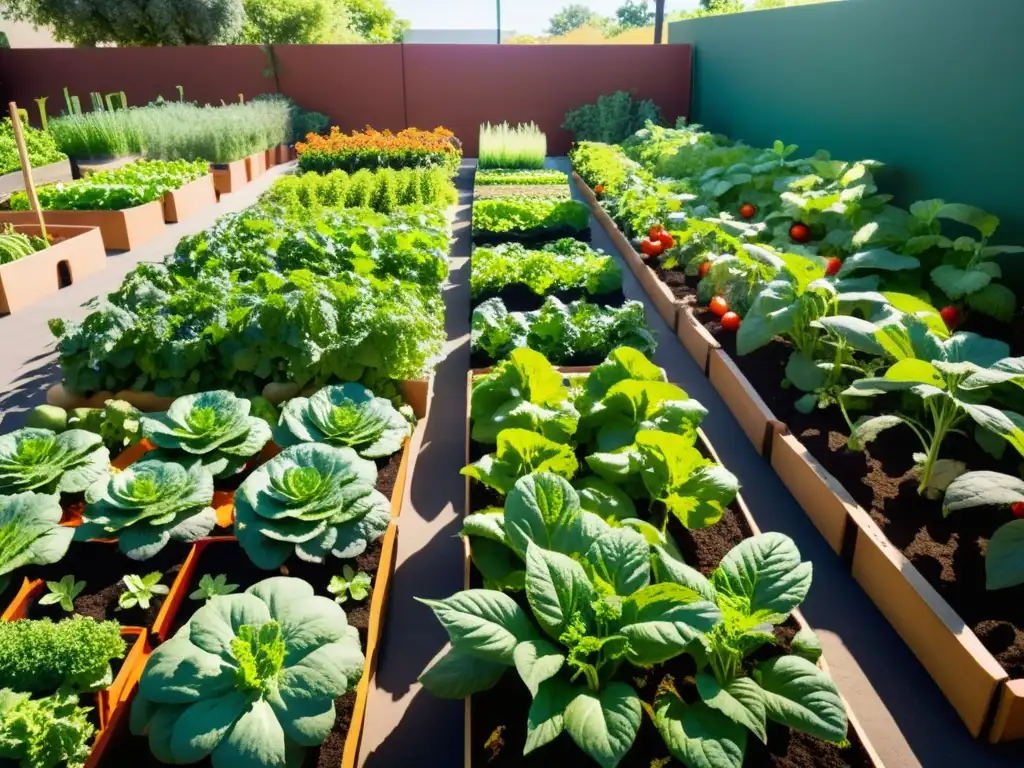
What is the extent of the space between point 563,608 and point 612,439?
0.88 m

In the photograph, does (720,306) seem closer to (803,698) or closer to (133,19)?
(803,698)

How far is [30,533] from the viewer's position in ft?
6.53

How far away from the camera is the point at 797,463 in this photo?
2.70m

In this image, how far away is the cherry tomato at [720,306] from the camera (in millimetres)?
3896

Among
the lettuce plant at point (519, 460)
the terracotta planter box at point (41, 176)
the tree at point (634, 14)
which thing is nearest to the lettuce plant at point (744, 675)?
the lettuce plant at point (519, 460)

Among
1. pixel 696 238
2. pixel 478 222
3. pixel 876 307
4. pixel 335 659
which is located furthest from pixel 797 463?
pixel 478 222

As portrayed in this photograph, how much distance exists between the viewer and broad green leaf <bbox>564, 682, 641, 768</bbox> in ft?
4.24

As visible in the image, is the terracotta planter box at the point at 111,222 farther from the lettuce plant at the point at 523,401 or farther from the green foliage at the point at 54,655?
the green foliage at the point at 54,655

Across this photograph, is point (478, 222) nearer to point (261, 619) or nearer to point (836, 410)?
point (836, 410)

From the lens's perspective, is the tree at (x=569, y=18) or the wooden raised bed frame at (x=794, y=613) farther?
the tree at (x=569, y=18)

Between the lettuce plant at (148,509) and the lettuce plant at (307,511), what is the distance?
0.16 meters

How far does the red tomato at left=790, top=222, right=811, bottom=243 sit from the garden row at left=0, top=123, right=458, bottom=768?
2.21m

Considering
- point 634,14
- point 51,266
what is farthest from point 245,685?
point 634,14

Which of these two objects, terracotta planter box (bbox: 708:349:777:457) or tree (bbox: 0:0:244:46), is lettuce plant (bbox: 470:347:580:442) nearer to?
terracotta planter box (bbox: 708:349:777:457)
